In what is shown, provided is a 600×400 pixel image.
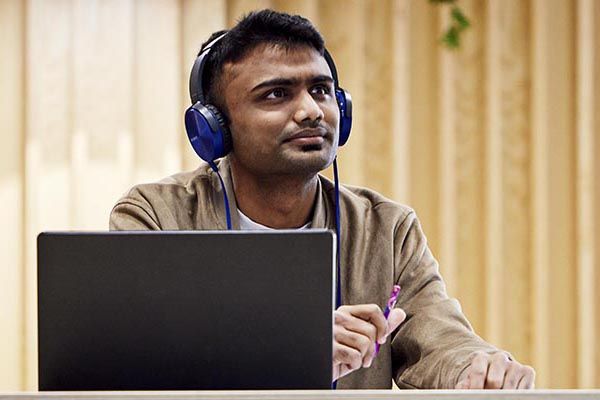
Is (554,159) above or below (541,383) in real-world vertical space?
above

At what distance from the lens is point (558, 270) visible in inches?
147

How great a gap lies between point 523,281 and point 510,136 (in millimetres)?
523

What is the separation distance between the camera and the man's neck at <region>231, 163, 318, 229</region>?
2.14 metres

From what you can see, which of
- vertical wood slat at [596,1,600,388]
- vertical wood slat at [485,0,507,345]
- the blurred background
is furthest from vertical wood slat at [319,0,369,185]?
vertical wood slat at [596,1,600,388]

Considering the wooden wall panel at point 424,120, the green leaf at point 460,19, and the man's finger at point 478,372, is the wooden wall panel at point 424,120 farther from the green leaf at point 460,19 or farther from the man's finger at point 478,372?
the man's finger at point 478,372

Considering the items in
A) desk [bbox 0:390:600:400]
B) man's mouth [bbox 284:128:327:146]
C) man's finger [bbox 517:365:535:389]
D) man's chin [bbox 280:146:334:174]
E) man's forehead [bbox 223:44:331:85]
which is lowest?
man's finger [bbox 517:365:535:389]

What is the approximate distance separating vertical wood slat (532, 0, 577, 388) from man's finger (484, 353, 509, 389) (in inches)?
83.3

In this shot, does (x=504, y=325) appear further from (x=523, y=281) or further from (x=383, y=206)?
(x=383, y=206)

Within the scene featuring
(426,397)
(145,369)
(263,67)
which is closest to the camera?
(426,397)

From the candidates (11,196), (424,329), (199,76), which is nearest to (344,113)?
(199,76)

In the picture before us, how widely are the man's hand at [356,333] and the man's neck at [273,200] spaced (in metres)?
0.57

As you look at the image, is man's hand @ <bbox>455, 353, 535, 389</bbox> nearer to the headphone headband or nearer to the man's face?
the man's face

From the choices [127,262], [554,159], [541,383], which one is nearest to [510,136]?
[554,159]

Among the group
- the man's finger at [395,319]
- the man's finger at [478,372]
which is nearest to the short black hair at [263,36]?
the man's finger at [395,319]
